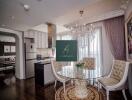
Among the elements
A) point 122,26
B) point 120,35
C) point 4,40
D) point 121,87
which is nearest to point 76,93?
point 121,87

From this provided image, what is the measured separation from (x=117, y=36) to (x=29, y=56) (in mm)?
3967

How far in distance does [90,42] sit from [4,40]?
5.41 meters

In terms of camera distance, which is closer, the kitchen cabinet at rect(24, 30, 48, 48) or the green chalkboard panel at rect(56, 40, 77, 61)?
the green chalkboard panel at rect(56, 40, 77, 61)

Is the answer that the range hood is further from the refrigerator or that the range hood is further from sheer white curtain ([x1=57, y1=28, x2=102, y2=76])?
the refrigerator

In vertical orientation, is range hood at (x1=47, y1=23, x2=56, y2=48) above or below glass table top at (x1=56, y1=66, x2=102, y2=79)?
above

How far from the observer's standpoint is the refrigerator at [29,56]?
15.6 feet

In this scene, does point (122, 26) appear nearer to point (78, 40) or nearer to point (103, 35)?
point (103, 35)

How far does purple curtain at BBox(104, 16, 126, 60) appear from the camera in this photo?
3.61m

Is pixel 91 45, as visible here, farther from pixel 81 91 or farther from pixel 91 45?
pixel 81 91

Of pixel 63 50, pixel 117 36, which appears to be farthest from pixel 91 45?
pixel 63 50

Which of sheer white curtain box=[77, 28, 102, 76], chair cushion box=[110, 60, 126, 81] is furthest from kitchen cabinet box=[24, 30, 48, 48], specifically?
chair cushion box=[110, 60, 126, 81]

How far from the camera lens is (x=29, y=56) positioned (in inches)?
192

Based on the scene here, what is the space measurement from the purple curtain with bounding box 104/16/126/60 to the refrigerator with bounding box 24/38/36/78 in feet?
11.8

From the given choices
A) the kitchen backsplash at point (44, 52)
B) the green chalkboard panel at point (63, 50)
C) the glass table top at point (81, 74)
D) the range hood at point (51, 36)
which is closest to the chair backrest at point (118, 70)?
the glass table top at point (81, 74)
